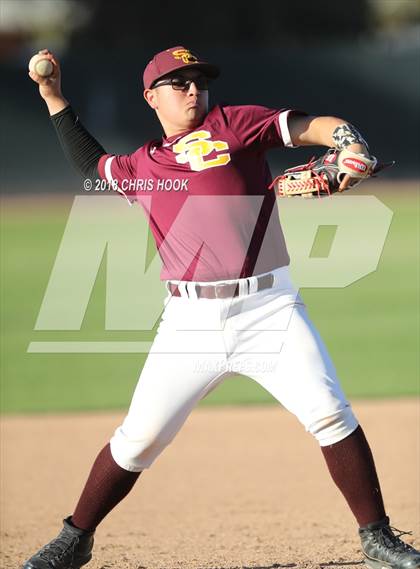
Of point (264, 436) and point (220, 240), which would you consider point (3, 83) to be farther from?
point (220, 240)

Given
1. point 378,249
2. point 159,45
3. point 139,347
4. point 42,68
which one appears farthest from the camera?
point 159,45

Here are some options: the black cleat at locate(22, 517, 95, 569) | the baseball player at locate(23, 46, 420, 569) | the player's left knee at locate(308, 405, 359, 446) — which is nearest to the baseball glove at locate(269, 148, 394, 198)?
the baseball player at locate(23, 46, 420, 569)

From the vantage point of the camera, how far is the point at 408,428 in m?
7.13

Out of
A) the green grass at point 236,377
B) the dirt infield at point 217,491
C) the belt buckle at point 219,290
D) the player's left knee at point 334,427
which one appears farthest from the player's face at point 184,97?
the green grass at point 236,377

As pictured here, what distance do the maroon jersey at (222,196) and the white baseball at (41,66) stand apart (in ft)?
2.15

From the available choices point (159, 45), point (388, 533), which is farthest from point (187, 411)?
point (159, 45)

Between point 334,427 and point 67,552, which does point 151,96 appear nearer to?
point 334,427

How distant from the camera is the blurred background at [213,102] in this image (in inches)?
379

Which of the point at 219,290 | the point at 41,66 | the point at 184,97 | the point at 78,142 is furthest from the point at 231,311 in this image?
the point at 41,66

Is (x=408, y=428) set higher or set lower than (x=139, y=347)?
higher

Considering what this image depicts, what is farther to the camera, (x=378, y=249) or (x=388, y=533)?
(x=378, y=249)

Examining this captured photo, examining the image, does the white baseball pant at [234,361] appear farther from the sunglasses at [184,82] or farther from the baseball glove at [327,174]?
the sunglasses at [184,82]

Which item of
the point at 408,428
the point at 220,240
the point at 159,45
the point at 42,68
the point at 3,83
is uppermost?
the point at 42,68

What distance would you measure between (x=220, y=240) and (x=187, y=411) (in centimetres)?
71
